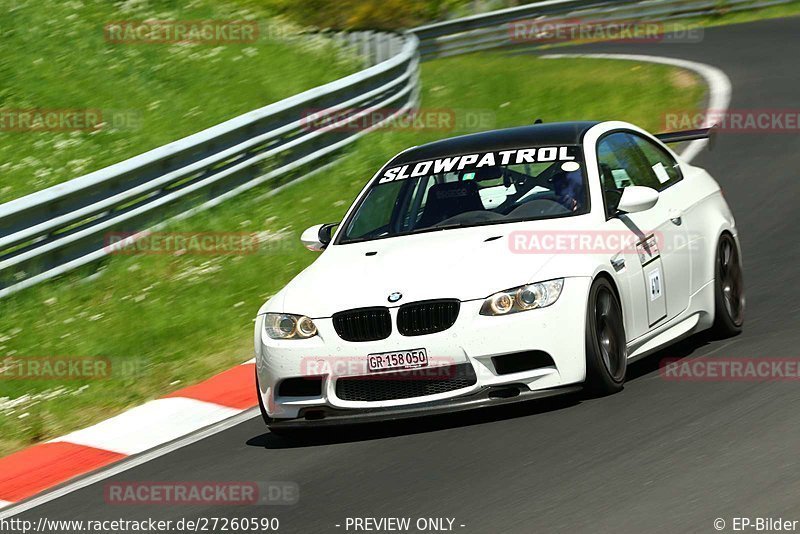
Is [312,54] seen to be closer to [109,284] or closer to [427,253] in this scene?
[109,284]

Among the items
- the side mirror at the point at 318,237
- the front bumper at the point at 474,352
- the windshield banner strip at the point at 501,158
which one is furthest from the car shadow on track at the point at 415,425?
the windshield banner strip at the point at 501,158

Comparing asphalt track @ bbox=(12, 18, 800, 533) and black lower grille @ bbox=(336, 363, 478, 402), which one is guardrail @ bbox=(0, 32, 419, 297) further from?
black lower grille @ bbox=(336, 363, 478, 402)

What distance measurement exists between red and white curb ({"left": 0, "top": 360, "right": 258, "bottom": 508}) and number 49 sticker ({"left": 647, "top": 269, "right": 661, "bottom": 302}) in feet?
8.44

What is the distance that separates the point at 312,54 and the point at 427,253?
1286 cm

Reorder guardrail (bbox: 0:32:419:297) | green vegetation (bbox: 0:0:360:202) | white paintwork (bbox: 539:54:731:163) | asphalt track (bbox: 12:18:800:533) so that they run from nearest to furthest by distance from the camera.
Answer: asphalt track (bbox: 12:18:800:533)
guardrail (bbox: 0:32:419:297)
green vegetation (bbox: 0:0:360:202)
white paintwork (bbox: 539:54:731:163)

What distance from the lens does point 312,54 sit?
19.9 m

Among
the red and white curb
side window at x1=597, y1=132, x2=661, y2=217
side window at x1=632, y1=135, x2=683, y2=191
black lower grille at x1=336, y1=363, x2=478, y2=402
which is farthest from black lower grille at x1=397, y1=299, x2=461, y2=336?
side window at x1=632, y1=135, x2=683, y2=191

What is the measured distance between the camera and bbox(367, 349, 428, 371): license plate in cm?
698

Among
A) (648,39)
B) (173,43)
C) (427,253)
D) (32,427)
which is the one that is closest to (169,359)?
(32,427)

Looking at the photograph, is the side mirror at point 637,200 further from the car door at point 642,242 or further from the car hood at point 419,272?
the car hood at point 419,272

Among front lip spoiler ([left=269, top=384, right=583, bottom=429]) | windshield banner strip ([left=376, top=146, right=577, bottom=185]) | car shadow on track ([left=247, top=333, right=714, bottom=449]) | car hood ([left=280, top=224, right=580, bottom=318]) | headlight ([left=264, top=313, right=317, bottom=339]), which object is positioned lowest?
car shadow on track ([left=247, top=333, right=714, bottom=449])

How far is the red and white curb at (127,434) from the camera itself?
764 cm

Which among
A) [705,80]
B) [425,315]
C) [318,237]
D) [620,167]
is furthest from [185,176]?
[705,80]

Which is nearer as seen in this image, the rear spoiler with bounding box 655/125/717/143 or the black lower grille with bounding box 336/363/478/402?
the black lower grille with bounding box 336/363/478/402
